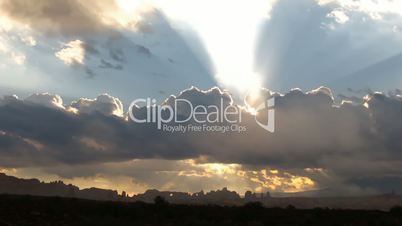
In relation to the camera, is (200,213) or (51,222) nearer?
(51,222)

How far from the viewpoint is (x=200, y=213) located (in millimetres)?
58469

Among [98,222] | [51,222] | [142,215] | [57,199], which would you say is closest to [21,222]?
[51,222]

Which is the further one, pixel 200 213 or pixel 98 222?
pixel 200 213

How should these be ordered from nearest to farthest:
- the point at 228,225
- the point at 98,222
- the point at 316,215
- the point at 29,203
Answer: the point at 98,222
the point at 228,225
the point at 29,203
the point at 316,215

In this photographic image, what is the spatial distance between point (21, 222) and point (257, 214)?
85.4 feet

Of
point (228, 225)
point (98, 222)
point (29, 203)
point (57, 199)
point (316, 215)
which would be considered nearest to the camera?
point (98, 222)

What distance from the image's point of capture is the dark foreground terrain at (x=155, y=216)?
47.4m

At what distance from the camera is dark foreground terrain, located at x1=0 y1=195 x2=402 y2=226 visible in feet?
155

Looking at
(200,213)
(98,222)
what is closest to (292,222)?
(200,213)

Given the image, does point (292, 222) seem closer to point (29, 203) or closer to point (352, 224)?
point (352, 224)

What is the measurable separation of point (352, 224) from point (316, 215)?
341 inches

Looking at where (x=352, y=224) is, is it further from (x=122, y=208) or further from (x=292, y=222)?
(x=122, y=208)

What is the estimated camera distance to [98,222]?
146 ft

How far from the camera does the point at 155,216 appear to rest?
54.8m
